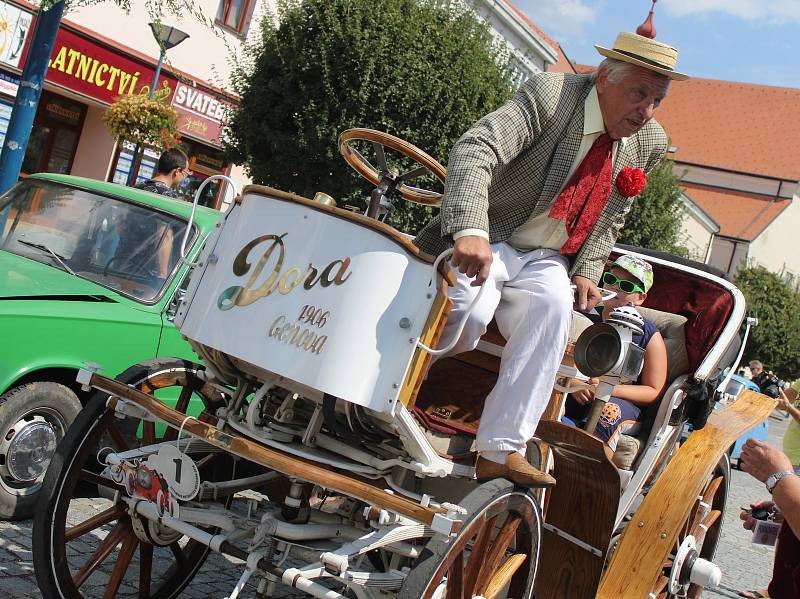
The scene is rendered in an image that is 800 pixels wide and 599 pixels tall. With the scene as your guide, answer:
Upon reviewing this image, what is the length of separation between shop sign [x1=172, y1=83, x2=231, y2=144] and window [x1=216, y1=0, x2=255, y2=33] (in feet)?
5.14

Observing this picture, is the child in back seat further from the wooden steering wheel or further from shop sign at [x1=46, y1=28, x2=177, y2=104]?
shop sign at [x1=46, y1=28, x2=177, y2=104]

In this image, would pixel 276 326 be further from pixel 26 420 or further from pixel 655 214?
pixel 655 214

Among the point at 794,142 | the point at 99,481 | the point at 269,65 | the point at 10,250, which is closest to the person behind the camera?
the point at 99,481

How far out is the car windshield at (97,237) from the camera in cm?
554

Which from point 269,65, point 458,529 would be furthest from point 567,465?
point 269,65

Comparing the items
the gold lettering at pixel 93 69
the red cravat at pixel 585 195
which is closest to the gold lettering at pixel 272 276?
the red cravat at pixel 585 195

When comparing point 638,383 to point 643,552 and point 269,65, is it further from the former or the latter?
Result: point 269,65

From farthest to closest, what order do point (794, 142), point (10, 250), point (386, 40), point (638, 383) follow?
point (794, 142) < point (386, 40) < point (10, 250) < point (638, 383)

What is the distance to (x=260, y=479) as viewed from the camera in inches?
149

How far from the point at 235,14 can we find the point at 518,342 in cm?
1943

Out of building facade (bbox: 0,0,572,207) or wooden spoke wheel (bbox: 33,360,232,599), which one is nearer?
wooden spoke wheel (bbox: 33,360,232,599)

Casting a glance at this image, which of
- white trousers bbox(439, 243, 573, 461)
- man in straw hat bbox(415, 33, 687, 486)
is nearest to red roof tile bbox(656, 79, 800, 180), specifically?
man in straw hat bbox(415, 33, 687, 486)

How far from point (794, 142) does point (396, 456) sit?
63.5 metres

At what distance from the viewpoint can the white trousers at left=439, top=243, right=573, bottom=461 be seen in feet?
10.9
